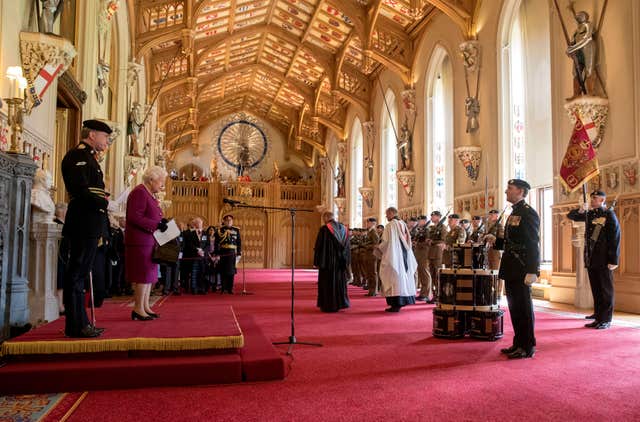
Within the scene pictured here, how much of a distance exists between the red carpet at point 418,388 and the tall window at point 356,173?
17.3m

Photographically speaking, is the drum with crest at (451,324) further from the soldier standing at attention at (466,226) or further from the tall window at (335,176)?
the tall window at (335,176)

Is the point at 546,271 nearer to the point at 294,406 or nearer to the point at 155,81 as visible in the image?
the point at 294,406

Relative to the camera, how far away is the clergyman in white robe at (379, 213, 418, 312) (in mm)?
7371

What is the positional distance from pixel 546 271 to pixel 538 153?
7.82 ft

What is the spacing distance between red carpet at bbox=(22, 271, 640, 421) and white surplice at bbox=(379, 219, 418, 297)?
199 centimetres

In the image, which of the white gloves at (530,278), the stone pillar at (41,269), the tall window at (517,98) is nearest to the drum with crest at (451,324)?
the white gloves at (530,278)

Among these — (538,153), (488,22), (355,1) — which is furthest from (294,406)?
(355,1)

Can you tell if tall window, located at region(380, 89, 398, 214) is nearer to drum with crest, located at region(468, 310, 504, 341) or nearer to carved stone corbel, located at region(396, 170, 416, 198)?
carved stone corbel, located at region(396, 170, 416, 198)

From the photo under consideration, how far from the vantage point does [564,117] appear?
8781mm

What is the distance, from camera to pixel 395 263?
24.3ft

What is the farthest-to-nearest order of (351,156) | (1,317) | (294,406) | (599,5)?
(351,156), (599,5), (1,317), (294,406)

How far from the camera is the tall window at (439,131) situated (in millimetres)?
14227

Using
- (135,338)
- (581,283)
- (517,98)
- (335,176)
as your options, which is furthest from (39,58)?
(335,176)

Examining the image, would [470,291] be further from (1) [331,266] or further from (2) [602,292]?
(1) [331,266]
